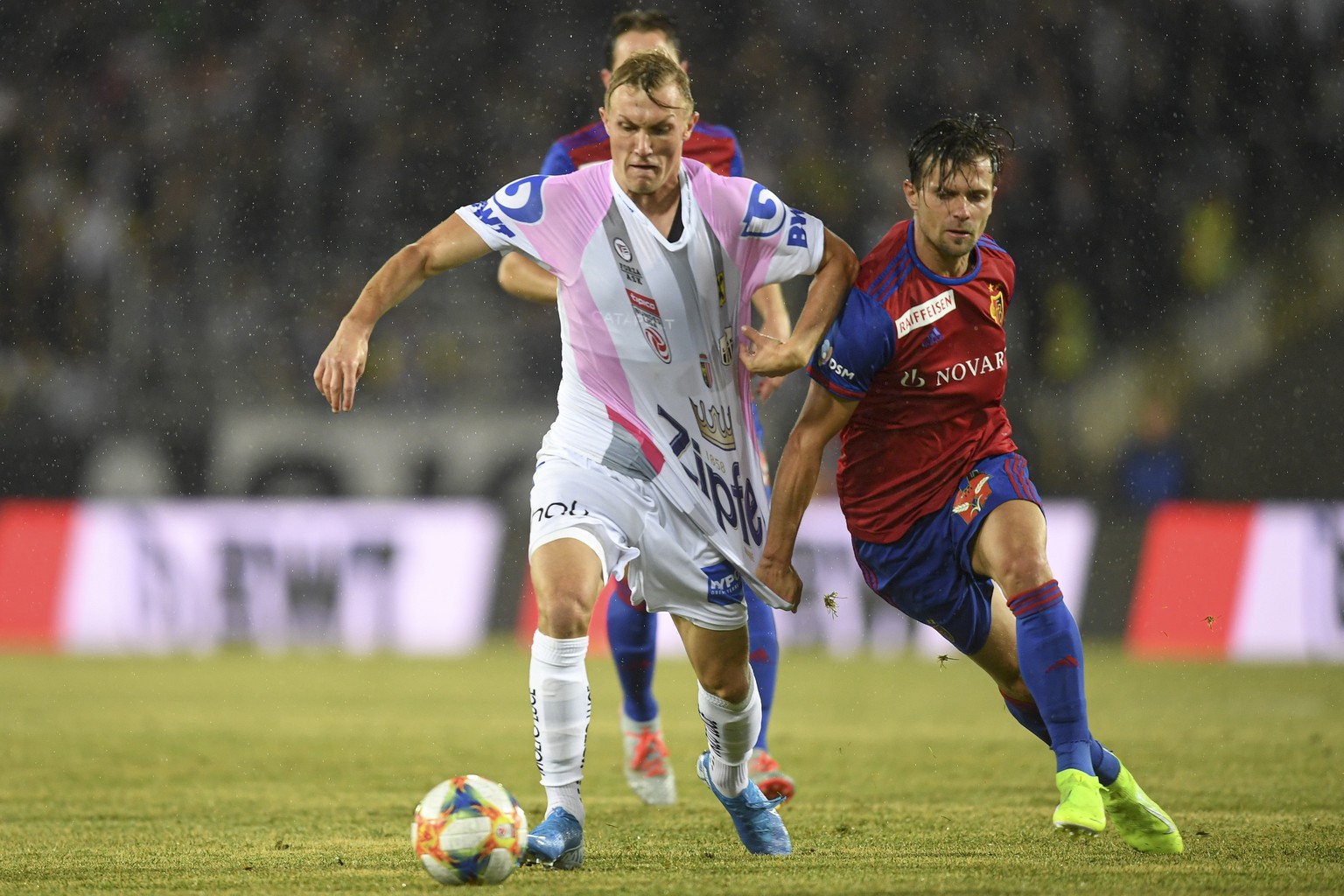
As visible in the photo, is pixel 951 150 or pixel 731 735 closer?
pixel 951 150

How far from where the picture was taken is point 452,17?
18062mm

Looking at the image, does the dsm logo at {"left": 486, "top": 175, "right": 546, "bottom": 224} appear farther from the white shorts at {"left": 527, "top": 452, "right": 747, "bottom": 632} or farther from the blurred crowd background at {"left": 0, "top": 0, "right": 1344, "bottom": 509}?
the blurred crowd background at {"left": 0, "top": 0, "right": 1344, "bottom": 509}

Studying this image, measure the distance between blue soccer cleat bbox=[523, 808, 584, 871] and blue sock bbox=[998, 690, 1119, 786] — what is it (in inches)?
52.6

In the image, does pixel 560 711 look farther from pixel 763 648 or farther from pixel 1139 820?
pixel 1139 820

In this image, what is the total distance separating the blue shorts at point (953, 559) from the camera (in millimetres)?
4773

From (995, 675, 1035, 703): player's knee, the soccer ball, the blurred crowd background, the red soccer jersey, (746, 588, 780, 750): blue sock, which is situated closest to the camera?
the soccer ball

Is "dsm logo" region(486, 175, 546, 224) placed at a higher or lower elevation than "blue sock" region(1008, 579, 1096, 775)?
higher

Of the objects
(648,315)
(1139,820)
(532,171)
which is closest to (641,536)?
(648,315)

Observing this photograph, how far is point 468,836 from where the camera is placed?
3990 mm

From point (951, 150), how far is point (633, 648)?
7.63 ft

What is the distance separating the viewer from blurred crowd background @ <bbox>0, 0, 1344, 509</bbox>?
15.1 meters

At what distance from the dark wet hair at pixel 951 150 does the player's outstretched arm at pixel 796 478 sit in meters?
0.68

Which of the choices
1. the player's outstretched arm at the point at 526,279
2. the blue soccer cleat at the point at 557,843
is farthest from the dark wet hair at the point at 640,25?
the blue soccer cleat at the point at 557,843

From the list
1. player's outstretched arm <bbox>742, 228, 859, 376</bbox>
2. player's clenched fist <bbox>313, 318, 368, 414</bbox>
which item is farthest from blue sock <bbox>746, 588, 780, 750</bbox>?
player's clenched fist <bbox>313, 318, 368, 414</bbox>
